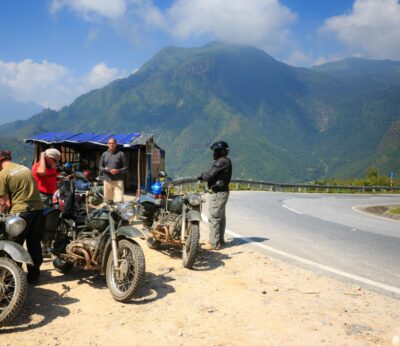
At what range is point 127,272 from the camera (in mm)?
5055

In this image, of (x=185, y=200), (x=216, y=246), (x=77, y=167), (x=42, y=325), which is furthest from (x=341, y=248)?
(x=77, y=167)

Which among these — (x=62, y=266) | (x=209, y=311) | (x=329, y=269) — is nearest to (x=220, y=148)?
(x=329, y=269)

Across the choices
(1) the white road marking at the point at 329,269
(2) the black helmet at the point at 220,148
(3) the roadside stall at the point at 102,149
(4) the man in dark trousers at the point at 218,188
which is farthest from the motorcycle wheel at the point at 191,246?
(3) the roadside stall at the point at 102,149

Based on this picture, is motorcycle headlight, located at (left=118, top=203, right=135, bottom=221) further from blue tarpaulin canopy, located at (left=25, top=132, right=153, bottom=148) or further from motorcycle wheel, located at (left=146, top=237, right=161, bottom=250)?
blue tarpaulin canopy, located at (left=25, top=132, right=153, bottom=148)

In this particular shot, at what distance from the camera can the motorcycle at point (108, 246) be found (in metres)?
5.05

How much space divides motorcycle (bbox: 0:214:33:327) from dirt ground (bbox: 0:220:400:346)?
0.21m

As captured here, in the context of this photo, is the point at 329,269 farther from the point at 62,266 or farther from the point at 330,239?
the point at 62,266

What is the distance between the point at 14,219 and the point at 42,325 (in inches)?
47.1

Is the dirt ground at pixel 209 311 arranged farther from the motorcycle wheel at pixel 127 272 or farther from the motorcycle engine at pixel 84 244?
the motorcycle engine at pixel 84 244

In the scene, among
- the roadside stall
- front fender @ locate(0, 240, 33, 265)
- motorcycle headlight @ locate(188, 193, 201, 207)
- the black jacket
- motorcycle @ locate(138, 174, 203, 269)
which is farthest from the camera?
the roadside stall

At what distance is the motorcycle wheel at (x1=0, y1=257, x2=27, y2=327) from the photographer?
165 inches

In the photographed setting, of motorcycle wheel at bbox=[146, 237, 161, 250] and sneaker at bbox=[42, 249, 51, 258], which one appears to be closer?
sneaker at bbox=[42, 249, 51, 258]

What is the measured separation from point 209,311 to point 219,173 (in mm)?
3517

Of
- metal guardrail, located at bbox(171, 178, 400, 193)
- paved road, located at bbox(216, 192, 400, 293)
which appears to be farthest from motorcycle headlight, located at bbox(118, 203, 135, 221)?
metal guardrail, located at bbox(171, 178, 400, 193)
